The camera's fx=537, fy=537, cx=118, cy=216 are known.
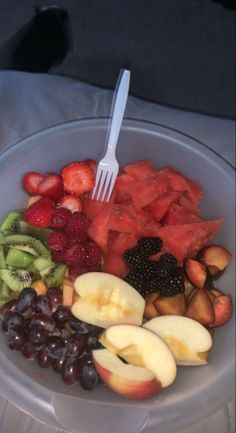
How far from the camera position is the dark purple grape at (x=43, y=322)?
81 cm

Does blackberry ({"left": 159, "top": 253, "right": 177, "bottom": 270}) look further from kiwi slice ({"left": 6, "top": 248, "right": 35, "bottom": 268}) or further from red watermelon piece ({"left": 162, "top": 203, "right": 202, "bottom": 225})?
kiwi slice ({"left": 6, "top": 248, "right": 35, "bottom": 268})

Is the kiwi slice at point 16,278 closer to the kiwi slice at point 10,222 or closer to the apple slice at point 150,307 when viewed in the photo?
the kiwi slice at point 10,222

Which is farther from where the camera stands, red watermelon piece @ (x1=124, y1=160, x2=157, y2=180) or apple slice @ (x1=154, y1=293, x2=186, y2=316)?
red watermelon piece @ (x1=124, y1=160, x2=157, y2=180)

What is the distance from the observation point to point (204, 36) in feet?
4.27

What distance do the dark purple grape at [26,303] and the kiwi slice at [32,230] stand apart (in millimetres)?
117

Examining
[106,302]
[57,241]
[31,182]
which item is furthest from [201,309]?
[31,182]

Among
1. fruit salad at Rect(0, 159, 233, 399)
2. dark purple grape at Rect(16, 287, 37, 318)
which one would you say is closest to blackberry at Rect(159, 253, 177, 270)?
fruit salad at Rect(0, 159, 233, 399)

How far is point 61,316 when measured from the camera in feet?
2.73

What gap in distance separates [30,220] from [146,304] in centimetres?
24

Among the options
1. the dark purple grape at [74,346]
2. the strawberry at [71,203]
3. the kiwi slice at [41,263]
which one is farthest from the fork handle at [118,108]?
the dark purple grape at [74,346]

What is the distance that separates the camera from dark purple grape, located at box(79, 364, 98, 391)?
2.60 ft

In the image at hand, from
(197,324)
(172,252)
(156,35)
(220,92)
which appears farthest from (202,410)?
(156,35)

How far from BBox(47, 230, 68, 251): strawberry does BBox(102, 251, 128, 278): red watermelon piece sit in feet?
0.25

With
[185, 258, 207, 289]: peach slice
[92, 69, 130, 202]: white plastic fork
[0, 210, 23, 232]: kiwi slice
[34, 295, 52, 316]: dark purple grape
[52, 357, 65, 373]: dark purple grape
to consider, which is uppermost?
[92, 69, 130, 202]: white plastic fork
